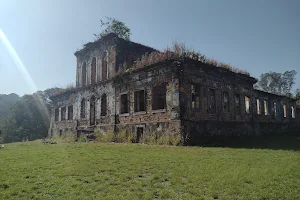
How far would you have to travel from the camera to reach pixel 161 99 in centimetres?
1728

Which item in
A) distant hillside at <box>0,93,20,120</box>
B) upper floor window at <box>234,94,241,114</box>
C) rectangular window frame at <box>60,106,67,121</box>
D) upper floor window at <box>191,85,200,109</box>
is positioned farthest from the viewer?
distant hillside at <box>0,93,20,120</box>

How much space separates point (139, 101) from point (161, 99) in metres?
1.81

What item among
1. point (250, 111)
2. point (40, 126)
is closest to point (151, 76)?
point (250, 111)

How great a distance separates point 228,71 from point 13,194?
16.5 metres

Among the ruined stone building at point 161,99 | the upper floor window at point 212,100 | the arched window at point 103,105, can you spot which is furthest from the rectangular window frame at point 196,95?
the arched window at point 103,105

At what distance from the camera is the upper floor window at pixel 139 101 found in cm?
1788

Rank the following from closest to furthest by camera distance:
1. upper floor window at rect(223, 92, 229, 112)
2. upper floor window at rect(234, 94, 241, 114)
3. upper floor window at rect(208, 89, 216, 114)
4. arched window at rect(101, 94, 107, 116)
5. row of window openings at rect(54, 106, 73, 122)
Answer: upper floor window at rect(208, 89, 216, 114), upper floor window at rect(223, 92, 229, 112), upper floor window at rect(234, 94, 241, 114), arched window at rect(101, 94, 107, 116), row of window openings at rect(54, 106, 73, 122)

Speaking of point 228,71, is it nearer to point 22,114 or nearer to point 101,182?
point 101,182

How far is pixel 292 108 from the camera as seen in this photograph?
101ft

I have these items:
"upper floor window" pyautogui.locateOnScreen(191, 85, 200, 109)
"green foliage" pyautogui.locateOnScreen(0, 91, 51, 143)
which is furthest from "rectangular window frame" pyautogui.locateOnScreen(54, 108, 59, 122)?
"upper floor window" pyautogui.locateOnScreen(191, 85, 200, 109)

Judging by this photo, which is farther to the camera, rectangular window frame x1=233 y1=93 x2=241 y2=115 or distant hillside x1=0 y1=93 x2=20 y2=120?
distant hillside x1=0 y1=93 x2=20 y2=120

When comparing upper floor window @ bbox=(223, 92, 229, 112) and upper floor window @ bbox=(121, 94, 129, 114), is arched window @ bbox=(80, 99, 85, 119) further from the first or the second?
upper floor window @ bbox=(223, 92, 229, 112)

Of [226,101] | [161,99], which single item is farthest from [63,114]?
[226,101]

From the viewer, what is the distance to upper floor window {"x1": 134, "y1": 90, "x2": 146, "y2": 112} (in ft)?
58.6
